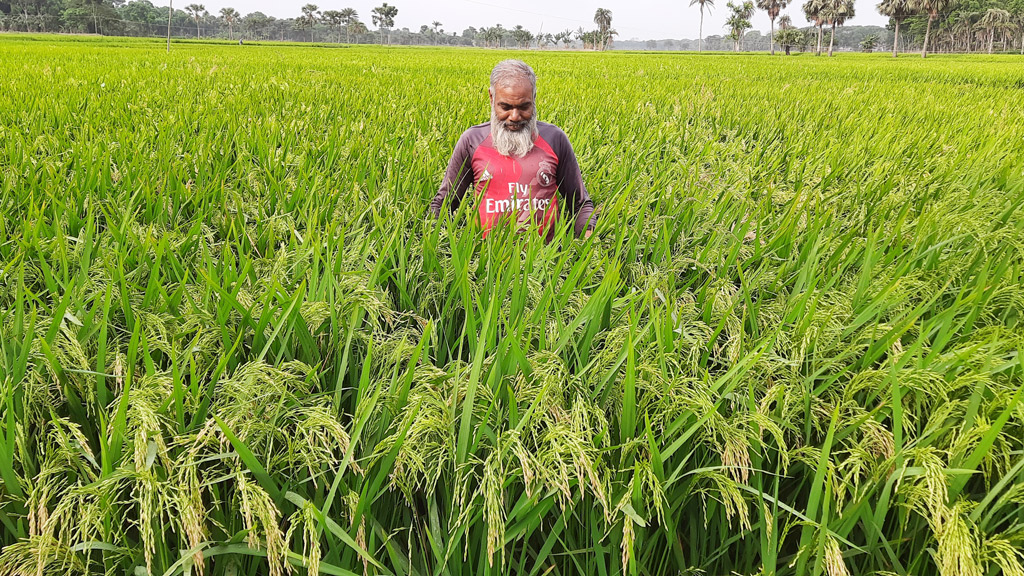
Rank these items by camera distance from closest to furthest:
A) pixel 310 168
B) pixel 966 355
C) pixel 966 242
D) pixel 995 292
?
pixel 966 355
pixel 995 292
pixel 966 242
pixel 310 168

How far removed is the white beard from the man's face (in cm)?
2

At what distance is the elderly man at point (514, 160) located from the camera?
82.8 inches

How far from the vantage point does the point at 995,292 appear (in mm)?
1289

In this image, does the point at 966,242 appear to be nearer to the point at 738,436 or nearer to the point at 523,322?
the point at 738,436

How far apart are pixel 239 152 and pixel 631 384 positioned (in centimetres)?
246

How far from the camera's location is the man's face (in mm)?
2061

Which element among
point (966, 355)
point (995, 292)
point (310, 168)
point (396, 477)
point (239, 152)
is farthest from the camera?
point (239, 152)

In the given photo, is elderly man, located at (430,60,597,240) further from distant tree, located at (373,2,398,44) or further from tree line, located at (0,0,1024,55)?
distant tree, located at (373,2,398,44)

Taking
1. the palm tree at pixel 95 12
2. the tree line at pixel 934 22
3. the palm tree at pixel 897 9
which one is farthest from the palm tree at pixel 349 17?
the palm tree at pixel 897 9

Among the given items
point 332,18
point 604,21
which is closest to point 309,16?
point 332,18

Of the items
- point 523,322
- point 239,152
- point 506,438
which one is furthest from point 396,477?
point 239,152

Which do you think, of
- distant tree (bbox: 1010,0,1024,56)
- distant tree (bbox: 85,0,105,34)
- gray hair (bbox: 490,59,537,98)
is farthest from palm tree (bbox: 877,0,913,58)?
distant tree (bbox: 85,0,105,34)

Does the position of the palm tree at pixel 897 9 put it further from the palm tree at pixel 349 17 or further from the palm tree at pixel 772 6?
the palm tree at pixel 349 17

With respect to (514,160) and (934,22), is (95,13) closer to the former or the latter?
(514,160)
